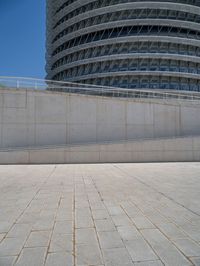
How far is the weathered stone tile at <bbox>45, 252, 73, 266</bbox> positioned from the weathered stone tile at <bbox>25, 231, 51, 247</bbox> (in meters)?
0.41

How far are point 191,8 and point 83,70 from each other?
22.7 m

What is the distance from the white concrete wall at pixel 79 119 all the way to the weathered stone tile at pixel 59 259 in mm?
14691

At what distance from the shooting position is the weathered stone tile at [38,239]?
4.11 m

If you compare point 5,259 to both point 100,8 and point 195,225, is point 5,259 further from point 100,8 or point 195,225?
point 100,8

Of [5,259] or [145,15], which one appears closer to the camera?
[5,259]

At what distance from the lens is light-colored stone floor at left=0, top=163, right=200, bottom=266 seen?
3668 millimetres

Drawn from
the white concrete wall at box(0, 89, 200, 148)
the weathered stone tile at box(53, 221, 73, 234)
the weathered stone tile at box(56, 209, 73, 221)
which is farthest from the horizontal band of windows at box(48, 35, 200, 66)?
the weathered stone tile at box(53, 221, 73, 234)

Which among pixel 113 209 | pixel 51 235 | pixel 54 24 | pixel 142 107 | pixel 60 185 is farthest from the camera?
pixel 54 24

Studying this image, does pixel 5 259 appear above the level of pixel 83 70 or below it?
below

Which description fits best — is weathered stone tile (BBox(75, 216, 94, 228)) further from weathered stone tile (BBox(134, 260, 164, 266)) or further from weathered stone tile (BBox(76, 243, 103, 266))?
weathered stone tile (BBox(134, 260, 164, 266))

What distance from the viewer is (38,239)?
169 inches

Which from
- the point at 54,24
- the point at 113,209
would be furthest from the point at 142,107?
the point at 54,24

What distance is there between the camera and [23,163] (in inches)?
654

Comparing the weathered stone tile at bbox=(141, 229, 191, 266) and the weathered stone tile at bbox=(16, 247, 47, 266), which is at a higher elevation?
the weathered stone tile at bbox=(16, 247, 47, 266)
